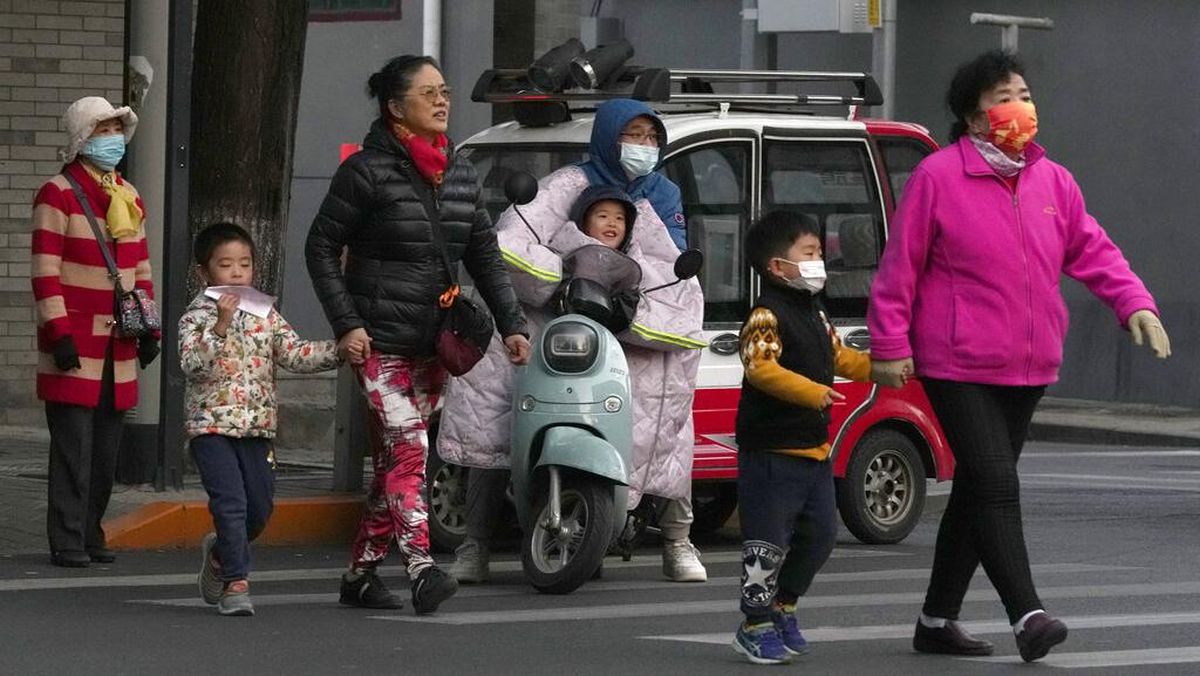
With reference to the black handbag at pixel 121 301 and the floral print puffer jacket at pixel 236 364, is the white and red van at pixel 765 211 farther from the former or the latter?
the floral print puffer jacket at pixel 236 364

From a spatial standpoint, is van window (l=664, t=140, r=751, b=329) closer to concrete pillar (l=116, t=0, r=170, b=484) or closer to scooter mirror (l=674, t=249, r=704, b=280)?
scooter mirror (l=674, t=249, r=704, b=280)

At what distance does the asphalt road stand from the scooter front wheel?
9cm

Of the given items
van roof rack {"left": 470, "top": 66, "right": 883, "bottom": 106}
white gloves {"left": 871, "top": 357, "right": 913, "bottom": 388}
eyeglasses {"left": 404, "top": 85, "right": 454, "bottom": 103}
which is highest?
van roof rack {"left": 470, "top": 66, "right": 883, "bottom": 106}

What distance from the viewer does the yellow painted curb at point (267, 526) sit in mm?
10859

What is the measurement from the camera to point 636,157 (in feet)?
33.1

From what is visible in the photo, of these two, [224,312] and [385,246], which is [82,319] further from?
[385,246]

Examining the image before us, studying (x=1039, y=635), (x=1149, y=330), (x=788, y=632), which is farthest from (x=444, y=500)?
(x=1149, y=330)

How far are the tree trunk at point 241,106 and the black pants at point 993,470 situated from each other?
5.08m

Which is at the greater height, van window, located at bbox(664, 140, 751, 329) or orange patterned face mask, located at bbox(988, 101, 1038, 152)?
orange patterned face mask, located at bbox(988, 101, 1038, 152)

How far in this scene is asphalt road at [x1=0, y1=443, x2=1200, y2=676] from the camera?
764cm

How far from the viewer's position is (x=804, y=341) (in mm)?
7871

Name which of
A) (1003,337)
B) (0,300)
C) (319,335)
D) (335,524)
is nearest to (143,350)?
(335,524)

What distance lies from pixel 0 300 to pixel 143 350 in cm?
574

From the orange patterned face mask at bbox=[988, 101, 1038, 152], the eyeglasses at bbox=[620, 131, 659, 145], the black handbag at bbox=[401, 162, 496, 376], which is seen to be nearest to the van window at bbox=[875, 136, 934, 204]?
the eyeglasses at bbox=[620, 131, 659, 145]
